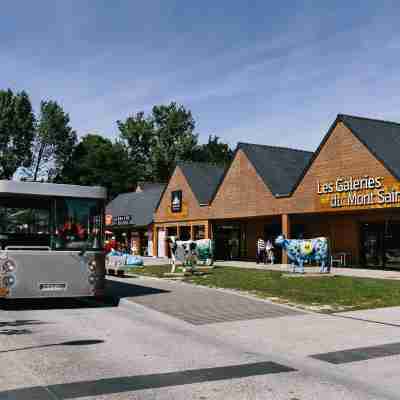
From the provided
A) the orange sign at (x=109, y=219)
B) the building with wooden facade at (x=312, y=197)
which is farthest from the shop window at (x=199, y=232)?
the orange sign at (x=109, y=219)

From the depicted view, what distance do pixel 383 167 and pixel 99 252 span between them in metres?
17.0

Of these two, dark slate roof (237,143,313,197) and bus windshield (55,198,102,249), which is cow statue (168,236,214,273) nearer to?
dark slate roof (237,143,313,197)

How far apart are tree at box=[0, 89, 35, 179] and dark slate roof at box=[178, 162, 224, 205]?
32815 mm

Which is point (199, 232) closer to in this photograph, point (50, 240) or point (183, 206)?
point (183, 206)

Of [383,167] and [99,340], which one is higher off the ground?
[383,167]

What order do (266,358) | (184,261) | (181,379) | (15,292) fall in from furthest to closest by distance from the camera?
(184,261), (15,292), (266,358), (181,379)

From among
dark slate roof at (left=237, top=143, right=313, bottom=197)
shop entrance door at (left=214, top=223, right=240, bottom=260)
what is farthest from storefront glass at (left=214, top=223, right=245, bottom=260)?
dark slate roof at (left=237, top=143, right=313, bottom=197)

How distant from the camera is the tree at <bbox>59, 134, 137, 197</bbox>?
77.5 m

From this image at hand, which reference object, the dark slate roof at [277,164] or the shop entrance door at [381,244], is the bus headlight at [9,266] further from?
the dark slate roof at [277,164]

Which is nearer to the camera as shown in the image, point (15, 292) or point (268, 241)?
point (15, 292)

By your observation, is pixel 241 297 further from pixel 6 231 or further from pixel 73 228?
pixel 6 231

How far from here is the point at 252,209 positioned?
34.5 meters

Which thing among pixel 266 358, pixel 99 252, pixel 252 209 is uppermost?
pixel 252 209

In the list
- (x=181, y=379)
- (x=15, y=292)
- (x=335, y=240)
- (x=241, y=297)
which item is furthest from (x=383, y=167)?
(x=181, y=379)
